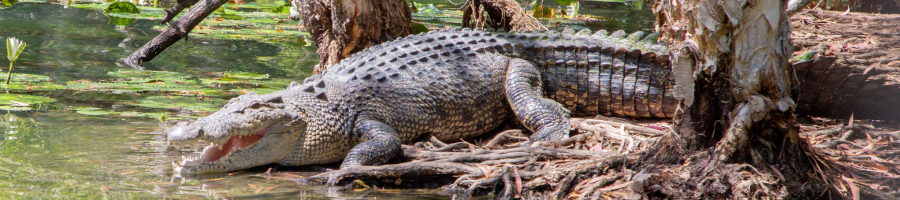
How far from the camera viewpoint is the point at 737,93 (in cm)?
298

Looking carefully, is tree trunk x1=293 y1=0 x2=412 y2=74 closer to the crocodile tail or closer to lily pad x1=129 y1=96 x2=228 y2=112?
lily pad x1=129 y1=96 x2=228 y2=112

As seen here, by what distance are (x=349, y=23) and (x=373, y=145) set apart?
6.43ft

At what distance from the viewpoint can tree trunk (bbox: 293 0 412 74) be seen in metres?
5.68

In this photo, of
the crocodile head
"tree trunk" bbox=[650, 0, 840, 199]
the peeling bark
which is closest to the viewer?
"tree trunk" bbox=[650, 0, 840, 199]

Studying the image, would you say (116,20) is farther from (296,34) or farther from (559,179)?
(559,179)

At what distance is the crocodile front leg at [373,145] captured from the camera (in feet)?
12.9

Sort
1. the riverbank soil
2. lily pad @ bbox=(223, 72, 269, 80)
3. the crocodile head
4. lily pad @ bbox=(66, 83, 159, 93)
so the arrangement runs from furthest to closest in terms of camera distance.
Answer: lily pad @ bbox=(223, 72, 269, 80) → lily pad @ bbox=(66, 83, 159, 93) → the crocodile head → the riverbank soil

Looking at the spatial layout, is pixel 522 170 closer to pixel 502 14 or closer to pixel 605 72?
pixel 605 72

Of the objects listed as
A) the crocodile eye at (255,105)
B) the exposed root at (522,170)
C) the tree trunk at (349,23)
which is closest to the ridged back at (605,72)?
the exposed root at (522,170)

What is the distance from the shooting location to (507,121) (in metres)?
5.09

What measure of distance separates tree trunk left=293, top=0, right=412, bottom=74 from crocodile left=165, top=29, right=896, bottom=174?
2.04 ft

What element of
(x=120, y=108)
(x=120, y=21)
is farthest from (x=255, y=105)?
(x=120, y=21)

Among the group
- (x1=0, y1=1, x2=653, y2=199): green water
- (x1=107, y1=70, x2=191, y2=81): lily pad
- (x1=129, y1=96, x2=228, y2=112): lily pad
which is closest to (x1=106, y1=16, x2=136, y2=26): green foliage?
(x1=0, y1=1, x2=653, y2=199): green water

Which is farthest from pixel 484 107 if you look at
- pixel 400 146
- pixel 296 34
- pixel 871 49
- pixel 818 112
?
pixel 296 34
